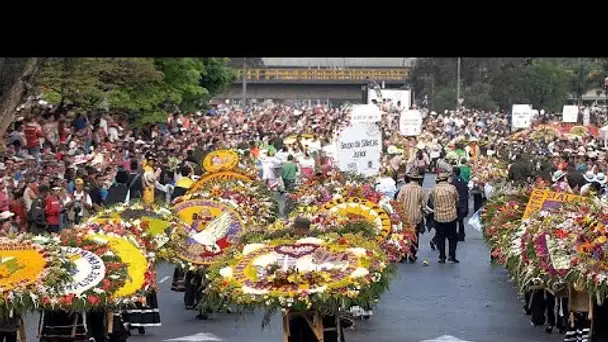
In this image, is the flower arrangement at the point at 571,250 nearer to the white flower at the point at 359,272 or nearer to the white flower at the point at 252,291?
the white flower at the point at 359,272

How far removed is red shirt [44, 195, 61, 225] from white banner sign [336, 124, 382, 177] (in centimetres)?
491

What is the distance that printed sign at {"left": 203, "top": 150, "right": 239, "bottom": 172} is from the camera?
936 inches

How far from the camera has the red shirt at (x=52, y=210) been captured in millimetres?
23750

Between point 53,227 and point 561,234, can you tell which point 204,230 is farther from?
point 53,227

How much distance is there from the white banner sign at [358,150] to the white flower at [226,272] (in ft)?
36.6

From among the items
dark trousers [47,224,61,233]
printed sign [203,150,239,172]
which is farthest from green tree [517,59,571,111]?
dark trousers [47,224,61,233]

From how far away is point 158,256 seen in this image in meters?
17.6

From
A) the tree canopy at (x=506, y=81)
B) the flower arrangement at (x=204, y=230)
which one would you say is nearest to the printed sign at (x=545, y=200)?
the flower arrangement at (x=204, y=230)

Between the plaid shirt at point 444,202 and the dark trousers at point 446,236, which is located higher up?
the plaid shirt at point 444,202

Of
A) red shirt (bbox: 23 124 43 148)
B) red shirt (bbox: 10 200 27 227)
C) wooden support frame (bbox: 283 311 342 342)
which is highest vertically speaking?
red shirt (bbox: 23 124 43 148)

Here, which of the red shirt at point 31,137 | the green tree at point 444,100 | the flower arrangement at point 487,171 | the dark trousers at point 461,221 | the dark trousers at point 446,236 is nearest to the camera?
the dark trousers at point 446,236

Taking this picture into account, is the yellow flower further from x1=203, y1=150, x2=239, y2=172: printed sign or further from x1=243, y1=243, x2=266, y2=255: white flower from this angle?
x1=203, y1=150, x2=239, y2=172: printed sign

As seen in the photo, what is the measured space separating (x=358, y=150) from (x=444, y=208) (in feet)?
6.01
